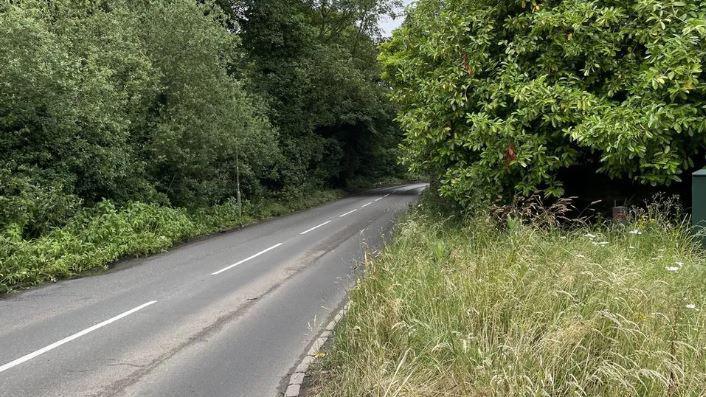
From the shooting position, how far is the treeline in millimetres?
13695

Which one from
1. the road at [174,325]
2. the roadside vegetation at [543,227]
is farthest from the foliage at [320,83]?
the road at [174,325]

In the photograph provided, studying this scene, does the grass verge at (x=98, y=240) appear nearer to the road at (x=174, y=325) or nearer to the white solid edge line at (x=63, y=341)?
the road at (x=174, y=325)

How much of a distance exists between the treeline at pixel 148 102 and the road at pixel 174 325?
3.51m

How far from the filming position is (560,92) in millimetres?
9062

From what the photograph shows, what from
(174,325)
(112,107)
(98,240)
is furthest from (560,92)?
(112,107)

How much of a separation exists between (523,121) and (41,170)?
39.9 feet

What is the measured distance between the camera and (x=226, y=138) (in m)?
21.6

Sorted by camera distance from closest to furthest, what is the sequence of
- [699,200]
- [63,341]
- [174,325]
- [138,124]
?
[63,341] → [699,200] → [174,325] → [138,124]

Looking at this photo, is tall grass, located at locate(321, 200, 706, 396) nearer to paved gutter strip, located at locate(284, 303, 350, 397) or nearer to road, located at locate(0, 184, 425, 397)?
paved gutter strip, located at locate(284, 303, 350, 397)

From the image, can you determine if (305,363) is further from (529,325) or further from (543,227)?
(543,227)

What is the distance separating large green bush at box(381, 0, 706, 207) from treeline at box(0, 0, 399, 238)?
9.49 m

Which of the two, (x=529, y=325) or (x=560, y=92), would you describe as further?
(x=560, y=92)

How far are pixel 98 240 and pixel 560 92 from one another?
39.0 feet

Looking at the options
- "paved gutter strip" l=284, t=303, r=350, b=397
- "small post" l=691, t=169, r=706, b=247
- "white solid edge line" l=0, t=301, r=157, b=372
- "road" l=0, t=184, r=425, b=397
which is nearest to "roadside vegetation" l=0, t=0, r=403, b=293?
"road" l=0, t=184, r=425, b=397
